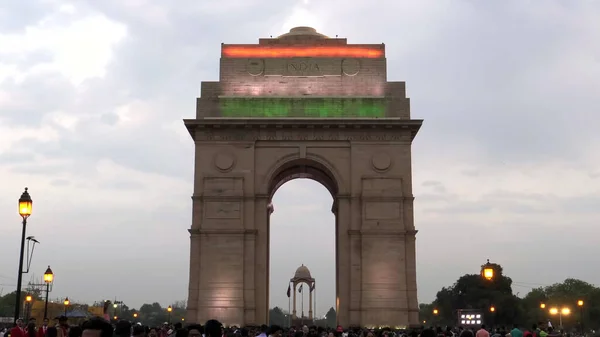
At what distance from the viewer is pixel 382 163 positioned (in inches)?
1683

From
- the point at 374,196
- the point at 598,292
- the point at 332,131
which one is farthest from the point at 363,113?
the point at 598,292

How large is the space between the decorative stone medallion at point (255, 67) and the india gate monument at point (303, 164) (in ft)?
0.19

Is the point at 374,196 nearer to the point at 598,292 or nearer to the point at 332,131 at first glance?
the point at 332,131

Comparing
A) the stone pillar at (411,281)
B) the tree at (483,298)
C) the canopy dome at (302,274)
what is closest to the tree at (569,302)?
the tree at (483,298)

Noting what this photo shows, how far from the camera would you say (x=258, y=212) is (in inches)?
1672

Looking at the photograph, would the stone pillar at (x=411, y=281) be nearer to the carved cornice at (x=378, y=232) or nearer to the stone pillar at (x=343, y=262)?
the carved cornice at (x=378, y=232)

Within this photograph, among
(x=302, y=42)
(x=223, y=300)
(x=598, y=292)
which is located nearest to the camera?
(x=223, y=300)

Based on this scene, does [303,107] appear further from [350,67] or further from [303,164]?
[350,67]

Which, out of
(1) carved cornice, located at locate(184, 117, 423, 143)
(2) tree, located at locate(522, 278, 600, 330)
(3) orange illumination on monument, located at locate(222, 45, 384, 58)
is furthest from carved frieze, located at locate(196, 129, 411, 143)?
(2) tree, located at locate(522, 278, 600, 330)

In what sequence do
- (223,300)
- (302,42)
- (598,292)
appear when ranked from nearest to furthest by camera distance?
(223,300), (302,42), (598,292)

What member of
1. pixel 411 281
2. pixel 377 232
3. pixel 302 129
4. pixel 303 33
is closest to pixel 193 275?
pixel 302 129

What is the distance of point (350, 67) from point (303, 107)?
3869mm

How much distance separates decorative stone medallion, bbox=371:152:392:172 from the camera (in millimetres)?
42688

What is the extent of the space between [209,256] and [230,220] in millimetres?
2228
